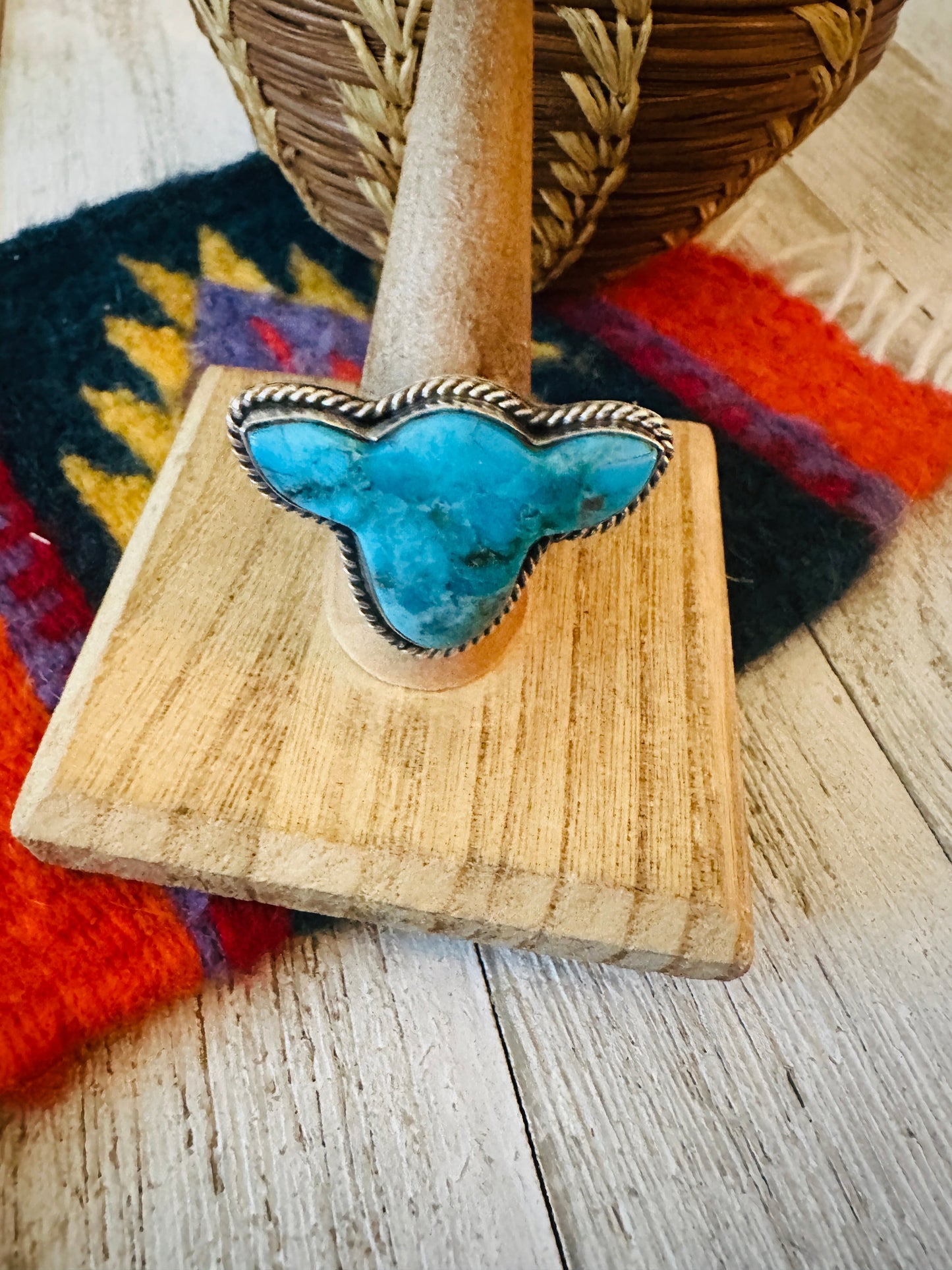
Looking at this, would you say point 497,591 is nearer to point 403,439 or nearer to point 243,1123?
point 403,439

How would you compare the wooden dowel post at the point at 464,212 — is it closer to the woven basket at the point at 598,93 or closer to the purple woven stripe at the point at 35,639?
the woven basket at the point at 598,93

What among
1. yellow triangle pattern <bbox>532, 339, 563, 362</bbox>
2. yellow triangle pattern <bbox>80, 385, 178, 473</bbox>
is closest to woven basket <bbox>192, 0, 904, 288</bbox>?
yellow triangle pattern <bbox>532, 339, 563, 362</bbox>

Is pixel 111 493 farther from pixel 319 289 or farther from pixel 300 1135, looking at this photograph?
pixel 300 1135

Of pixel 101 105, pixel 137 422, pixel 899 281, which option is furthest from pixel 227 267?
pixel 899 281

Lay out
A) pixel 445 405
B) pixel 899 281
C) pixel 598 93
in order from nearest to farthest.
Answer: pixel 445 405, pixel 598 93, pixel 899 281

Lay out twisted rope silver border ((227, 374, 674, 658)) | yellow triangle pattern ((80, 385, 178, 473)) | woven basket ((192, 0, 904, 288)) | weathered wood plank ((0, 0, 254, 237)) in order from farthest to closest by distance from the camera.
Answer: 1. weathered wood plank ((0, 0, 254, 237))
2. yellow triangle pattern ((80, 385, 178, 473))
3. woven basket ((192, 0, 904, 288))
4. twisted rope silver border ((227, 374, 674, 658))

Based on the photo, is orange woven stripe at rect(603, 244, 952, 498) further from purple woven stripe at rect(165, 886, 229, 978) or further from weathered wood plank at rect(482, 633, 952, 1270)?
purple woven stripe at rect(165, 886, 229, 978)
